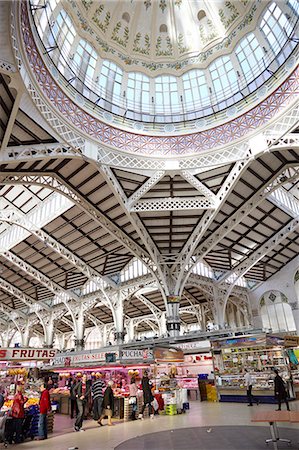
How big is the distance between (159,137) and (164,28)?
26.4 ft

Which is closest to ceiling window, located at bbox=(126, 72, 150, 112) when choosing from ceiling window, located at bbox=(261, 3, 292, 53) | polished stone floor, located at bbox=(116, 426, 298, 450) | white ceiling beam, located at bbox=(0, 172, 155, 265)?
white ceiling beam, located at bbox=(0, 172, 155, 265)

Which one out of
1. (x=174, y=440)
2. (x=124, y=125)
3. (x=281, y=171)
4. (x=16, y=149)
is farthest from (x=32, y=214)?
(x=174, y=440)

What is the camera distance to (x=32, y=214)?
73.6 feet

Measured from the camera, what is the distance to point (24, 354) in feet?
38.2

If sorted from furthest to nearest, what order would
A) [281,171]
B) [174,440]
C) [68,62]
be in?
[281,171], [68,62], [174,440]

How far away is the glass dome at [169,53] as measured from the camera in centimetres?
1631

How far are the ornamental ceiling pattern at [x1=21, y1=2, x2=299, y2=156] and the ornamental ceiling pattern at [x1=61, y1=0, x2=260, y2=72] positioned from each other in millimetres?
5519

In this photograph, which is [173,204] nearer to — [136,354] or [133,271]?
[136,354]

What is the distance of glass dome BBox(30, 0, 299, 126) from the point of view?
16308mm

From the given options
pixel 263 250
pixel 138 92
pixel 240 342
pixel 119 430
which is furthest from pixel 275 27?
pixel 119 430

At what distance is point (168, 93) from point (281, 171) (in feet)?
28.8

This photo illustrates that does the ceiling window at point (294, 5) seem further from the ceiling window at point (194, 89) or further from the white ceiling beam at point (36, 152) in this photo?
the white ceiling beam at point (36, 152)

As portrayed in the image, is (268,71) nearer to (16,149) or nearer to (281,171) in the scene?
(281,171)

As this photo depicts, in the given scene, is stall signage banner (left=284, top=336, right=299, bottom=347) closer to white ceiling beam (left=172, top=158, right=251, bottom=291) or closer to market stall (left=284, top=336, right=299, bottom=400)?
market stall (left=284, top=336, right=299, bottom=400)
